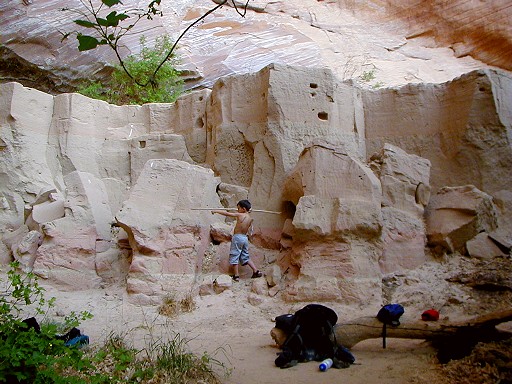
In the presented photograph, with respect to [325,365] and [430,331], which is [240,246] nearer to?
[325,365]

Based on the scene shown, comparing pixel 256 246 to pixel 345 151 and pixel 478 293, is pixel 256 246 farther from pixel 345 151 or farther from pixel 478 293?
pixel 478 293

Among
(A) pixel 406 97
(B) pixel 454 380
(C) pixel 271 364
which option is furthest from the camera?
(A) pixel 406 97

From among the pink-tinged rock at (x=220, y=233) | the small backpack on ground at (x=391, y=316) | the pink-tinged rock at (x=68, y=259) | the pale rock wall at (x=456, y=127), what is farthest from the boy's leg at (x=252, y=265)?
the pale rock wall at (x=456, y=127)

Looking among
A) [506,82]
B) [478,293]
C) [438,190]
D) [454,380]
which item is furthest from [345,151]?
[454,380]

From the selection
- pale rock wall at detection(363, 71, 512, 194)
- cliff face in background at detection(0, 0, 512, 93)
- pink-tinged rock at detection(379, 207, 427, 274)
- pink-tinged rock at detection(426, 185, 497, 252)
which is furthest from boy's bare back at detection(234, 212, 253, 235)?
cliff face in background at detection(0, 0, 512, 93)

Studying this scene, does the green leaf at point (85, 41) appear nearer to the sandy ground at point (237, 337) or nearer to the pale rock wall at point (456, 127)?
the sandy ground at point (237, 337)

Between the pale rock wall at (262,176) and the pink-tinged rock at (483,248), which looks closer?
the pale rock wall at (262,176)

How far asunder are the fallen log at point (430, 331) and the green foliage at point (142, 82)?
27.9ft

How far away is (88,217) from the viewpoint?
7.35 m

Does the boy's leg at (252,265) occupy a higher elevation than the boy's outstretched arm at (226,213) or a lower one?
lower

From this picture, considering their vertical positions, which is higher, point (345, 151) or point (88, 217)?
point (345, 151)

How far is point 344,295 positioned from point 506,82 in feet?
13.7

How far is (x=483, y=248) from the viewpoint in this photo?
6418 mm

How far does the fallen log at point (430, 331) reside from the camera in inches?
152
